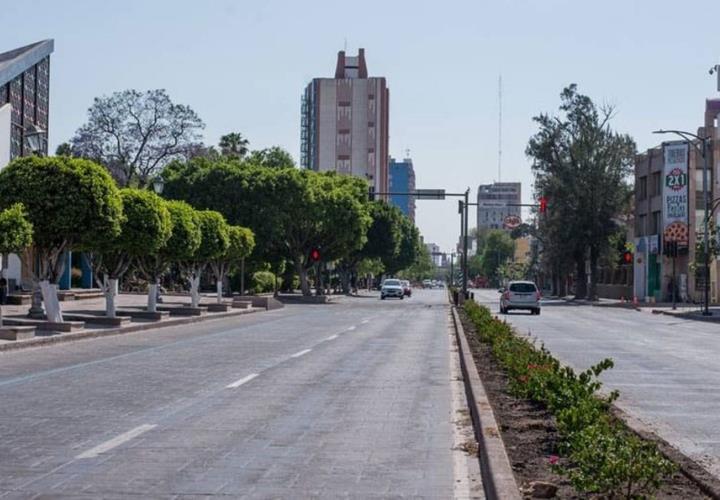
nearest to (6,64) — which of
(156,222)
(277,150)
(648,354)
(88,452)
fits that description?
(277,150)

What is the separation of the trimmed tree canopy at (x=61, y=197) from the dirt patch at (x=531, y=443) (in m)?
15.6

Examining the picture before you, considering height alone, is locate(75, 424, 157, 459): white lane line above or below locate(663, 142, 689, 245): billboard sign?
below

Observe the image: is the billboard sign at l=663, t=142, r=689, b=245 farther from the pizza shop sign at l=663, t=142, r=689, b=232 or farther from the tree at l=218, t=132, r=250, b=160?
the tree at l=218, t=132, r=250, b=160

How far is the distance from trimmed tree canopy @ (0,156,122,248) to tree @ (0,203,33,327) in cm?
218

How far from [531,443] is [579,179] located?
7316 centimetres

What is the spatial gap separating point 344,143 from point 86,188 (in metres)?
149

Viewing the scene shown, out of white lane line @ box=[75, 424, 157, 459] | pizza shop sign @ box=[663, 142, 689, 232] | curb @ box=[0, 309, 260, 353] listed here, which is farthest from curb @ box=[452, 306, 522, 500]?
pizza shop sign @ box=[663, 142, 689, 232]

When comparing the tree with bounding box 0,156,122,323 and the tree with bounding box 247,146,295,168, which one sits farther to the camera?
the tree with bounding box 247,146,295,168

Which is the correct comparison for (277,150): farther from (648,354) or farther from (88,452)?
(88,452)

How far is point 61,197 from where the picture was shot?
27812 millimetres

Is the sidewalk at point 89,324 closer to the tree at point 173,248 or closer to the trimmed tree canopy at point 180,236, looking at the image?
the tree at point 173,248

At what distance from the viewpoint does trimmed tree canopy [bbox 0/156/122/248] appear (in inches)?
1093

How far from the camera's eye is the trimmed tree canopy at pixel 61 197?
27.8 metres

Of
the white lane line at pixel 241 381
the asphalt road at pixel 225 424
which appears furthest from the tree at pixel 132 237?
the white lane line at pixel 241 381
